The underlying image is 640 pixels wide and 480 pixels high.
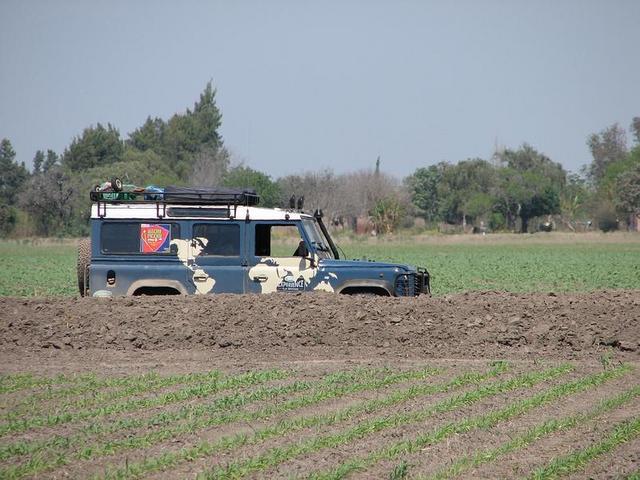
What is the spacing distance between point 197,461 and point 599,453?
332 cm

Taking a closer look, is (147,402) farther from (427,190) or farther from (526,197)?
(427,190)

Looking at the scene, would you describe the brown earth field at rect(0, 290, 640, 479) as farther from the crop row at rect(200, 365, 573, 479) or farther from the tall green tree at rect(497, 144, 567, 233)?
the tall green tree at rect(497, 144, 567, 233)

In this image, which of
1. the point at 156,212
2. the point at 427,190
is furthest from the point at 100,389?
the point at 427,190

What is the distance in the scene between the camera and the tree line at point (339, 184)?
73.2 meters

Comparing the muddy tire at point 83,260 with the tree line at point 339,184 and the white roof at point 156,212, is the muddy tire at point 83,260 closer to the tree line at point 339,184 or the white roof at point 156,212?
the white roof at point 156,212

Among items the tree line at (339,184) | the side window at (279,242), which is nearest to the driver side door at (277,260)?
the side window at (279,242)

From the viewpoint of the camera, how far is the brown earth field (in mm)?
8289

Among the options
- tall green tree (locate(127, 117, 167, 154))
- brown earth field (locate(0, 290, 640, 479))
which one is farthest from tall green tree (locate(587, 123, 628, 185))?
brown earth field (locate(0, 290, 640, 479))

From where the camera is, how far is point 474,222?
96.6m

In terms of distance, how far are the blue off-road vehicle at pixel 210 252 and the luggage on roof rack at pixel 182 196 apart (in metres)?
0.02

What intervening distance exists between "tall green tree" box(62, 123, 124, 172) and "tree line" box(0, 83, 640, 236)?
0.33ft

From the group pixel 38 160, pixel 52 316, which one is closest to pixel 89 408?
pixel 52 316

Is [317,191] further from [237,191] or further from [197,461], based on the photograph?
[197,461]

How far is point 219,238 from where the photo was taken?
14938 millimetres
